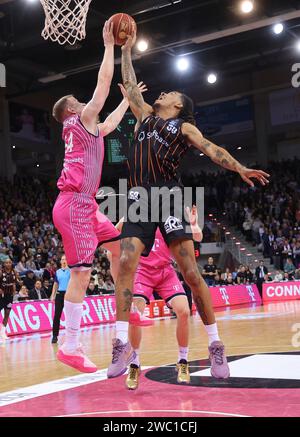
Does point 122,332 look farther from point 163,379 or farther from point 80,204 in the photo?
point 163,379

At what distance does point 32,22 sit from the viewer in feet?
69.3

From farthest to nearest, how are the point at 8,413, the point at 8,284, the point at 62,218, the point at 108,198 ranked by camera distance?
1. the point at 108,198
2. the point at 8,284
3. the point at 62,218
4. the point at 8,413

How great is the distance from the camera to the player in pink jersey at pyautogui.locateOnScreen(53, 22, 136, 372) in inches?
196

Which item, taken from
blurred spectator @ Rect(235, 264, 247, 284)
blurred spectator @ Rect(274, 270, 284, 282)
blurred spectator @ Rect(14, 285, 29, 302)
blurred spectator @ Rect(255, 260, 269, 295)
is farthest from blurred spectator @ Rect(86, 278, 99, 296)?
blurred spectator @ Rect(274, 270, 284, 282)

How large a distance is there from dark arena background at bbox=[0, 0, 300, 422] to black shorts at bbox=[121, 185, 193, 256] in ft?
4.22

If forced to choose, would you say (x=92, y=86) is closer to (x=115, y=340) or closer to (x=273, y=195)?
(x=273, y=195)

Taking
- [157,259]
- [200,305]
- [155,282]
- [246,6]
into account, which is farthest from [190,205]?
[246,6]

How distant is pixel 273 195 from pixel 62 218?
82.8 ft

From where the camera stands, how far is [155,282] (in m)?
6.16

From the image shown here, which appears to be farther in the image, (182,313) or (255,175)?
(182,313)

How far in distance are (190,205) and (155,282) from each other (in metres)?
0.86

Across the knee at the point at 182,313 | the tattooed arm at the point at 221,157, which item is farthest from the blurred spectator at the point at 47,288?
the tattooed arm at the point at 221,157

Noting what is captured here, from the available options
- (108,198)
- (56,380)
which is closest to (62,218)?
(56,380)
